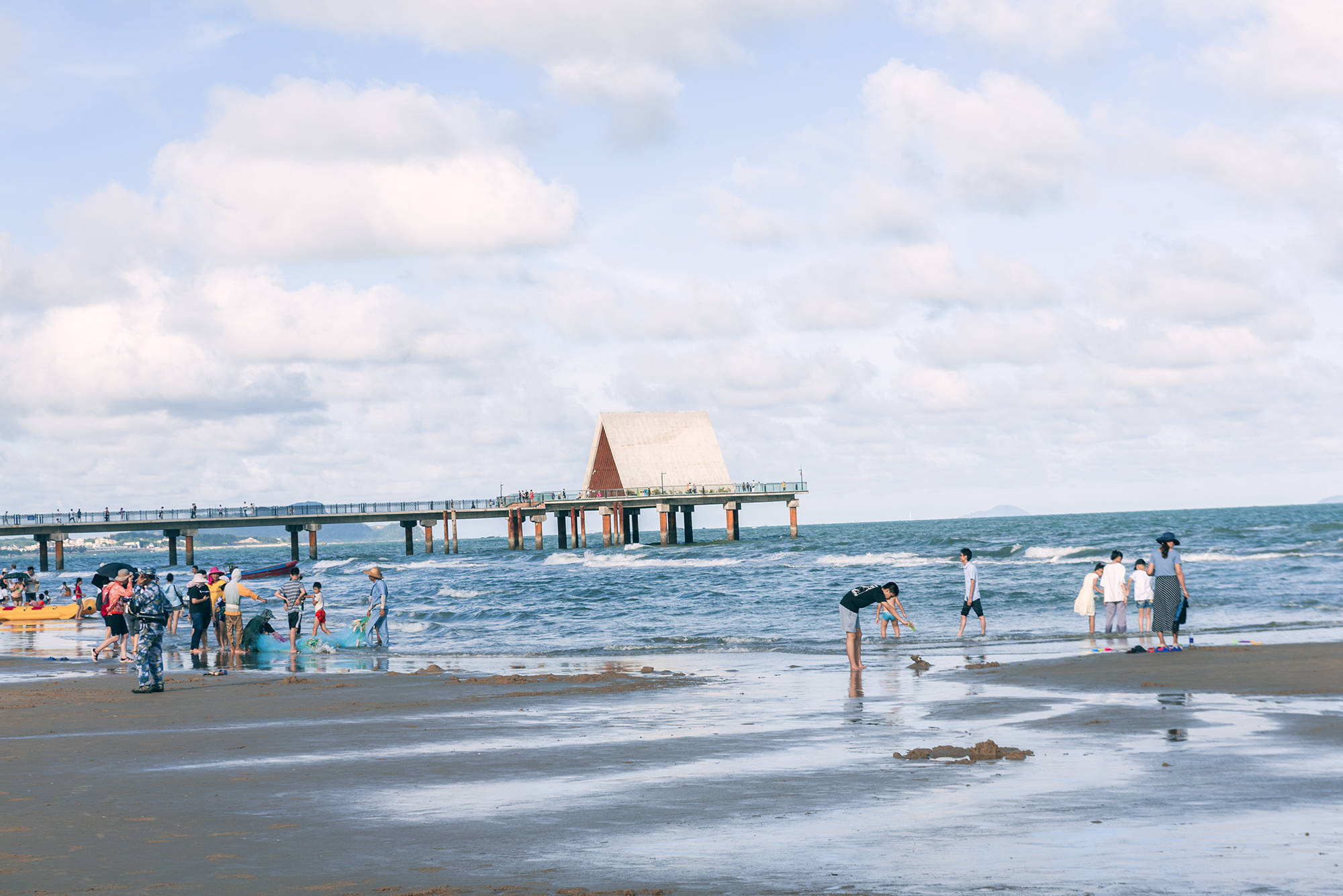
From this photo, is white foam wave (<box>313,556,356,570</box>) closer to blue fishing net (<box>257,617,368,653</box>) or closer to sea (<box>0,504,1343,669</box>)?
sea (<box>0,504,1343,669</box>)

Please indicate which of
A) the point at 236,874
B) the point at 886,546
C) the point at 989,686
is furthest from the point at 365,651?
the point at 886,546

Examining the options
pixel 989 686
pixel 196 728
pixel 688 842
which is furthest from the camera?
pixel 989 686

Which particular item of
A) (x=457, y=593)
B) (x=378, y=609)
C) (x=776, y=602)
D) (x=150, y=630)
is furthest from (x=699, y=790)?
(x=457, y=593)

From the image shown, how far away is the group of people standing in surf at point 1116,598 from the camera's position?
17438mm

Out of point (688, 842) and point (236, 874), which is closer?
point (236, 874)

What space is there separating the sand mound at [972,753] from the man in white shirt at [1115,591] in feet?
42.7

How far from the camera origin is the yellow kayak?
4159cm

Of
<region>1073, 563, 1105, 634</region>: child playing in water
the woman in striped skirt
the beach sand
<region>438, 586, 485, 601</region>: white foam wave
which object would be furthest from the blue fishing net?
the woman in striped skirt

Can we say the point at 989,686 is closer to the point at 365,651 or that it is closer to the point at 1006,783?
the point at 1006,783

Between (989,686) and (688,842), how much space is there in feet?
29.2

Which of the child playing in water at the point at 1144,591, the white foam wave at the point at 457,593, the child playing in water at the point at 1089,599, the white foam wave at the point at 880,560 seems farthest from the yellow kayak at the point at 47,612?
the child playing in water at the point at 1144,591

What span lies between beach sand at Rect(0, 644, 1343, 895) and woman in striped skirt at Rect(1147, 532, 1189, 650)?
2683 millimetres

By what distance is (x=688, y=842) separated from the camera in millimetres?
7312

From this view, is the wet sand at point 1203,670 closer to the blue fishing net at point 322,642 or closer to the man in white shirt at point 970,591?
the man in white shirt at point 970,591
